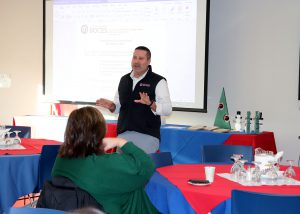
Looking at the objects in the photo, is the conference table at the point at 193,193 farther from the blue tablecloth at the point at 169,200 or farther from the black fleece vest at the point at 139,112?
the black fleece vest at the point at 139,112

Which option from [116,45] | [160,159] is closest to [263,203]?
[160,159]

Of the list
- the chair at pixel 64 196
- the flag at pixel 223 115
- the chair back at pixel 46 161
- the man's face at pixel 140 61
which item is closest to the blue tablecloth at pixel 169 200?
the chair at pixel 64 196

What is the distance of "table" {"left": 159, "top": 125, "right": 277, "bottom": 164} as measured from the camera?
5301 mm

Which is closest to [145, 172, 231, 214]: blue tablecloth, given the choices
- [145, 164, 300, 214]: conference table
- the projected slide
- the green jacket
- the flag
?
[145, 164, 300, 214]: conference table

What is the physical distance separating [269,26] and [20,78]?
13.1 ft

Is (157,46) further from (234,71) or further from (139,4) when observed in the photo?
(234,71)

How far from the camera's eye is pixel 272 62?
587 cm

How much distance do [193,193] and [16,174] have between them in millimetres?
1578

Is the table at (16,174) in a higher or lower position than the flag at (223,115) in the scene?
lower

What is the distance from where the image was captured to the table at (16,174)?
137 inches

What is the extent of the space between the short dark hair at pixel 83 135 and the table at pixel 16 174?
114 cm

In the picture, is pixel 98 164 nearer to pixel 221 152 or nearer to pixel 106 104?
pixel 221 152

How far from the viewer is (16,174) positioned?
355 centimetres

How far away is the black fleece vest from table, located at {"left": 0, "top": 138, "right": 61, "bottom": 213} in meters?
1.02
